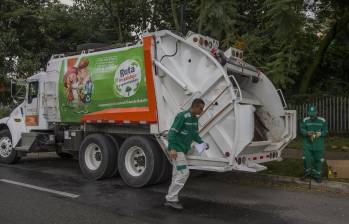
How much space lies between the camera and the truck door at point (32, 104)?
40.3 feet

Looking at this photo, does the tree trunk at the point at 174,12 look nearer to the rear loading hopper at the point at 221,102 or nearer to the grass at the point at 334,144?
the grass at the point at 334,144

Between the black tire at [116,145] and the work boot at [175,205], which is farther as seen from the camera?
the black tire at [116,145]

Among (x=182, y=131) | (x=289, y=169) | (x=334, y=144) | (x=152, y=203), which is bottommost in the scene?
(x=152, y=203)

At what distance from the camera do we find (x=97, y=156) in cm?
1046

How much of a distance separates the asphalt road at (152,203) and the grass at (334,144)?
4970 millimetres

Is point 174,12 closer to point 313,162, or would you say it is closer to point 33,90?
point 33,90

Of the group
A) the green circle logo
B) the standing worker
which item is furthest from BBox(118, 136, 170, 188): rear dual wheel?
the standing worker

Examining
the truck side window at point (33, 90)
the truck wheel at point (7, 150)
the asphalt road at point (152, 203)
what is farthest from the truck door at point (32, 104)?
the asphalt road at point (152, 203)

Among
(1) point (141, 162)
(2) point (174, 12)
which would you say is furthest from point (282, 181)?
(2) point (174, 12)

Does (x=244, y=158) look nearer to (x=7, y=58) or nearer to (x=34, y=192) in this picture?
(x=34, y=192)

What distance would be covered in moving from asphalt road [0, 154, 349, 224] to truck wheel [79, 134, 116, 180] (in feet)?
0.74

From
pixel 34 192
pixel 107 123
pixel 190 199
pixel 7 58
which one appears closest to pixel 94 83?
pixel 107 123

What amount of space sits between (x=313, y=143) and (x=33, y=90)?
690 centimetres

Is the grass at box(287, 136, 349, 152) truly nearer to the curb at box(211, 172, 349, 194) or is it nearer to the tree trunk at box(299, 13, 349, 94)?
the tree trunk at box(299, 13, 349, 94)
